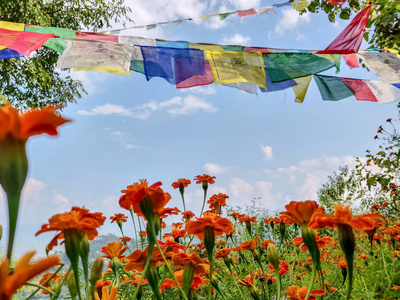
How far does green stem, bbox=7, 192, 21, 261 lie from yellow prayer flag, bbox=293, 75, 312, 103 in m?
2.72

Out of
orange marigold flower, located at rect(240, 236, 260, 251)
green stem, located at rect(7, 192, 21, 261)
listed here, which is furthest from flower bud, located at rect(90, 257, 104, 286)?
orange marigold flower, located at rect(240, 236, 260, 251)

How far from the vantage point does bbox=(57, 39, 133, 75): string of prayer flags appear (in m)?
2.05

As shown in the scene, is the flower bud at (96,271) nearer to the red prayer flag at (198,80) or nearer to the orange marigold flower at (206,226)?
the orange marigold flower at (206,226)

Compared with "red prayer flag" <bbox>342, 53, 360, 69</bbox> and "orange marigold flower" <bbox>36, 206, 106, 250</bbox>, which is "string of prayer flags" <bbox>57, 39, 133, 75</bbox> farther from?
"red prayer flag" <bbox>342, 53, 360, 69</bbox>

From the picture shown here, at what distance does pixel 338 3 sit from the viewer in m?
3.35

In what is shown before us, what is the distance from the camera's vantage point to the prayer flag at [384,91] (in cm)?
292

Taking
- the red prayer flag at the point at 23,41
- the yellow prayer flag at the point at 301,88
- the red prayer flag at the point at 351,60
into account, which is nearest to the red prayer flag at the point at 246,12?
the red prayer flag at the point at 351,60

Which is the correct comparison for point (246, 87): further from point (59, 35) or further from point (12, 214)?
point (12, 214)

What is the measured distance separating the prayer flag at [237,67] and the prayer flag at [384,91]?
1292 millimetres

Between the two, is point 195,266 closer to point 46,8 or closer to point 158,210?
point 158,210

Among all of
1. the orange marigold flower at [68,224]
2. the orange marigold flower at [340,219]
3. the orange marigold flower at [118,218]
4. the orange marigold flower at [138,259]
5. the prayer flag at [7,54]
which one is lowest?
the orange marigold flower at [138,259]

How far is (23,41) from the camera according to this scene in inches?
99.0

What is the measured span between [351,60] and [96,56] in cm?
277

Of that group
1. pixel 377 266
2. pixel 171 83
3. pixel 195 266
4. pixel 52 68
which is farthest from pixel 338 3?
pixel 52 68
